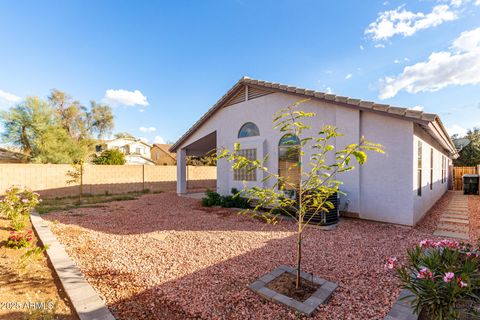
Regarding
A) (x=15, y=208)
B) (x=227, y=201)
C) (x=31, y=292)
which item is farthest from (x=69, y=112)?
(x=31, y=292)

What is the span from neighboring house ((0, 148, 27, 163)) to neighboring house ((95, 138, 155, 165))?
13016mm

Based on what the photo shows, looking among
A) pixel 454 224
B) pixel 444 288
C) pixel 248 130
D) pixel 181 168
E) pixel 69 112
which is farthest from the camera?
pixel 69 112

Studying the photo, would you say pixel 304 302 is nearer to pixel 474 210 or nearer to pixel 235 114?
pixel 235 114

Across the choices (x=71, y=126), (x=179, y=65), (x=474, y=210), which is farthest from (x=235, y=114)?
(x=71, y=126)

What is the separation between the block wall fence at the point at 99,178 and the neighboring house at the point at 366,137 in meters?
10.4

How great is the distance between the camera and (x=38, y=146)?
771 inches

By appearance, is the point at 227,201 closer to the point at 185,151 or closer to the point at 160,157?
the point at 185,151

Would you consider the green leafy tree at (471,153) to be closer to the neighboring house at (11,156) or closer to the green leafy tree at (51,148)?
the green leafy tree at (51,148)

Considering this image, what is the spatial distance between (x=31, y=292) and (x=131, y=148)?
40.0 meters

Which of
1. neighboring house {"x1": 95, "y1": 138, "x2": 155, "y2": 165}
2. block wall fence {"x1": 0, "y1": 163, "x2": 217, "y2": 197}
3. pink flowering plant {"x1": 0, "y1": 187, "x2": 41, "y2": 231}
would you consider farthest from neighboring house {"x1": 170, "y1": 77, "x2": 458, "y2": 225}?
neighboring house {"x1": 95, "y1": 138, "x2": 155, "y2": 165}

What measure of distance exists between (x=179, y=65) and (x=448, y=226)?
15.6 meters

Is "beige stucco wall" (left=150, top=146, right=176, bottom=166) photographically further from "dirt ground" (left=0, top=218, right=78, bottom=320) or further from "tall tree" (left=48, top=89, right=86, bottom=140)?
"dirt ground" (left=0, top=218, right=78, bottom=320)

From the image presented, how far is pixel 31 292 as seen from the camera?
287 centimetres

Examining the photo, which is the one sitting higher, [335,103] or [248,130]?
[335,103]
